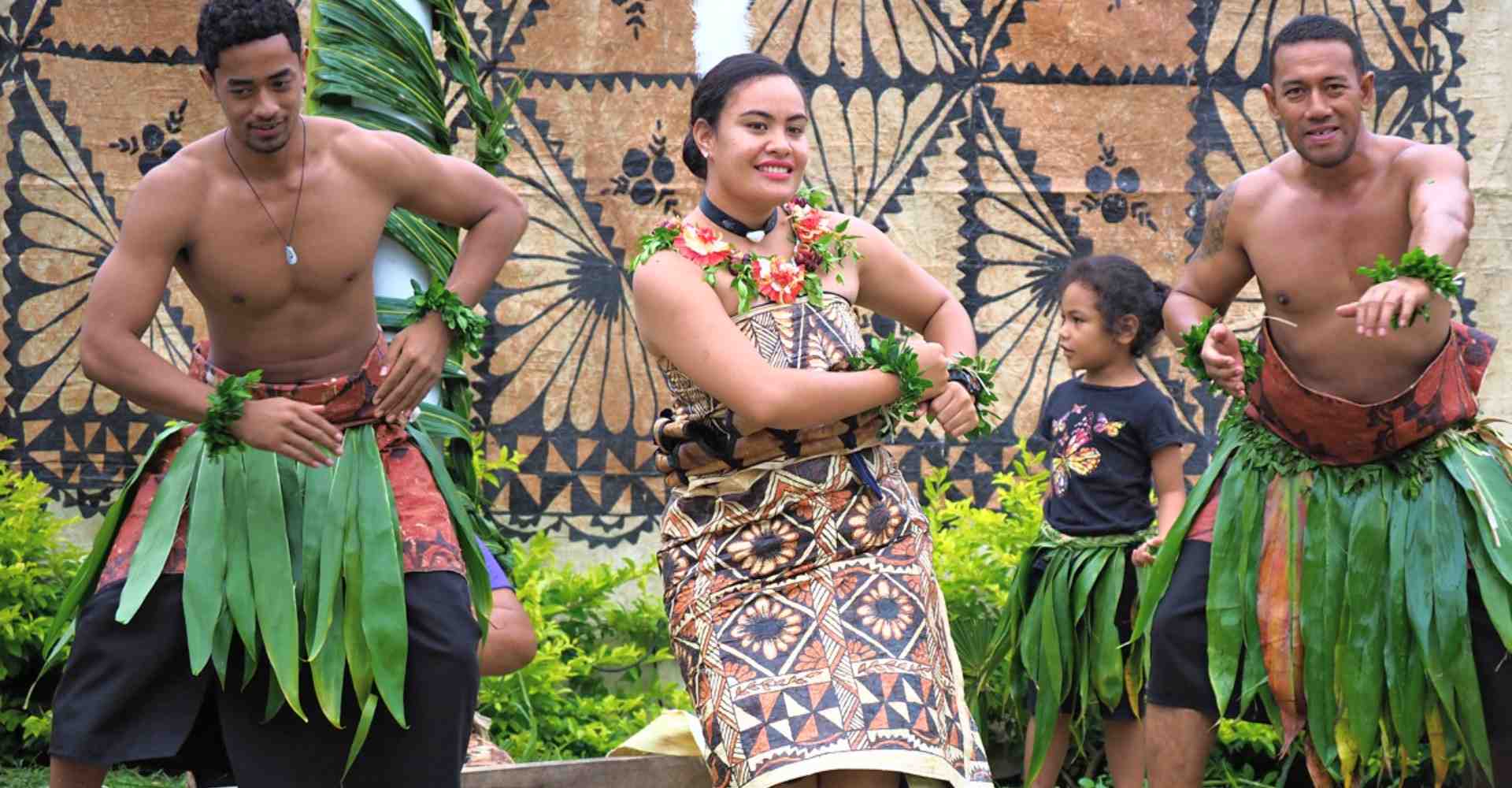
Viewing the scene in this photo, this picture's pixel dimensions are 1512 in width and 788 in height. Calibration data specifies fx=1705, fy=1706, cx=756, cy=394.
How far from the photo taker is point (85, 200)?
491 cm

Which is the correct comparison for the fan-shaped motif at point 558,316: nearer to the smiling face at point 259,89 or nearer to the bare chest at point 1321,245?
the bare chest at point 1321,245

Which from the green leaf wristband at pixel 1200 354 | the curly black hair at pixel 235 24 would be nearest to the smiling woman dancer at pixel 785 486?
the green leaf wristband at pixel 1200 354

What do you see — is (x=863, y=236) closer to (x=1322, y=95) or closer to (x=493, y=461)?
(x=1322, y=95)

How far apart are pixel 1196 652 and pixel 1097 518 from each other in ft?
2.96

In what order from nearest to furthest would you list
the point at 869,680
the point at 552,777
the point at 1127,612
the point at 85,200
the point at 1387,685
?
the point at 869,680 → the point at 1387,685 → the point at 552,777 → the point at 1127,612 → the point at 85,200

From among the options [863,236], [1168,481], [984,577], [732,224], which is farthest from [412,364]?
[984,577]

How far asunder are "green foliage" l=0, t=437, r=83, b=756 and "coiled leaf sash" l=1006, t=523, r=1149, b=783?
2.52 metres

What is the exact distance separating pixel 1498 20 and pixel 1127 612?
2374 mm

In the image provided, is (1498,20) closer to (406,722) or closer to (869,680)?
(869,680)

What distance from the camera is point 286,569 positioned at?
9.26ft

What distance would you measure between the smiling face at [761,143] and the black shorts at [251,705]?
841 millimetres

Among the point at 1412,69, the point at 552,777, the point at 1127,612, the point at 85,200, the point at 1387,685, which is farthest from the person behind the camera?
the point at 1412,69

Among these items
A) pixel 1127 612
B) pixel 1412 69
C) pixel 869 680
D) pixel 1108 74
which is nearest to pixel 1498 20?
pixel 1412 69

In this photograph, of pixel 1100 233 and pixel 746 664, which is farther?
pixel 1100 233
